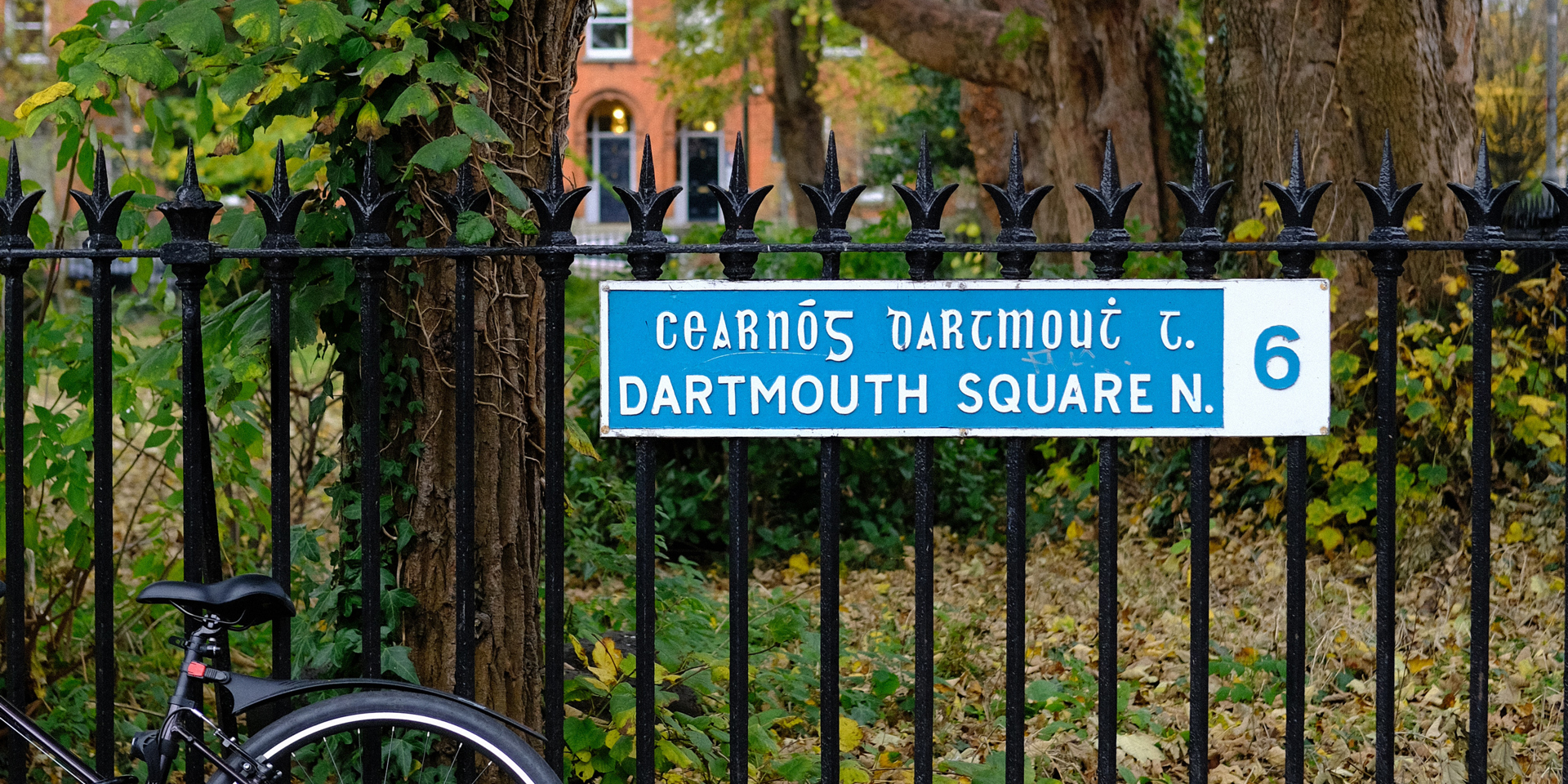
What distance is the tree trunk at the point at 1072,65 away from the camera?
31.2ft

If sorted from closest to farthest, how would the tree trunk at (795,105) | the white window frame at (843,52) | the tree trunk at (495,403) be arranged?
the tree trunk at (495,403) < the tree trunk at (795,105) < the white window frame at (843,52)

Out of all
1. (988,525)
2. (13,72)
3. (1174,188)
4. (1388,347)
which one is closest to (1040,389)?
(1174,188)

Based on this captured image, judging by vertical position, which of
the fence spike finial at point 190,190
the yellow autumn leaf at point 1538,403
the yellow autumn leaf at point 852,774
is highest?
the fence spike finial at point 190,190

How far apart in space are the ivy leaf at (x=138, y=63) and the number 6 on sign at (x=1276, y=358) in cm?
238

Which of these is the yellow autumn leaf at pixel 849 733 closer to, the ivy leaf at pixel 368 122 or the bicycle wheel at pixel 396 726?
the bicycle wheel at pixel 396 726

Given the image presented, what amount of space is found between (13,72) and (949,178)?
1456cm

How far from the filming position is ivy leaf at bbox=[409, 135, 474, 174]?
280 centimetres

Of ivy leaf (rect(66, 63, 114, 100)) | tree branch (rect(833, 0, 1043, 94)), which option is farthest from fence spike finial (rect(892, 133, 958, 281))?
tree branch (rect(833, 0, 1043, 94))

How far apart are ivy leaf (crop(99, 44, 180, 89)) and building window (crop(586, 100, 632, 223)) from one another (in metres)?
34.3

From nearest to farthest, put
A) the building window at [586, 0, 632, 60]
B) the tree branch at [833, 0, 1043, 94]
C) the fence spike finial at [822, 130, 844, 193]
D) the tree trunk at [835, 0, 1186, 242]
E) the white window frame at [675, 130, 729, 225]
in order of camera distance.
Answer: the fence spike finial at [822, 130, 844, 193]
the tree trunk at [835, 0, 1186, 242]
the tree branch at [833, 0, 1043, 94]
the building window at [586, 0, 632, 60]
the white window frame at [675, 130, 729, 225]

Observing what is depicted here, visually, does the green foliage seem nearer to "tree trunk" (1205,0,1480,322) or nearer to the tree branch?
the tree branch

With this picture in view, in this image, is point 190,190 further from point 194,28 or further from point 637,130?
point 637,130

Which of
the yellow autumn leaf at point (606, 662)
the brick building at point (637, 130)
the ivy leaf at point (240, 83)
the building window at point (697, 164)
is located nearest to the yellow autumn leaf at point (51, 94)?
the ivy leaf at point (240, 83)

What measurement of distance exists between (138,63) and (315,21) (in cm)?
43
